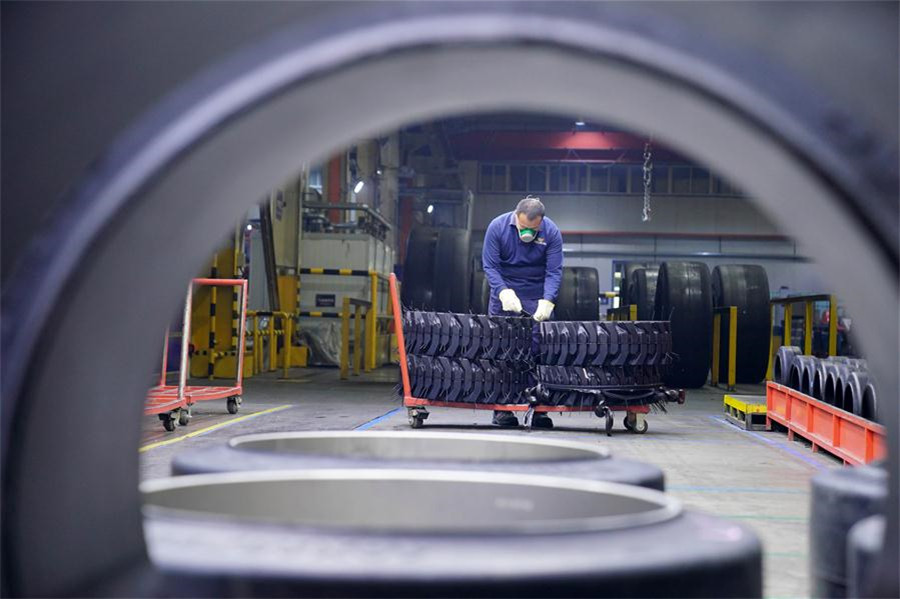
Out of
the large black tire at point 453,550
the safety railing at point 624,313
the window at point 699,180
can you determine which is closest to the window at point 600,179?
the window at point 699,180

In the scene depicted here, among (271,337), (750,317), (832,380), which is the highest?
(750,317)

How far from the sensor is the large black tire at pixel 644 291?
13.1 m

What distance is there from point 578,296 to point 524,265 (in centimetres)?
643

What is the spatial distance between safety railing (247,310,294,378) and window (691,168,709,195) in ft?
44.3

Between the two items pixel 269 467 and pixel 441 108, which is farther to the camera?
pixel 269 467

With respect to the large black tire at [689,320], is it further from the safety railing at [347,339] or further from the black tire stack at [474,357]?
the black tire stack at [474,357]

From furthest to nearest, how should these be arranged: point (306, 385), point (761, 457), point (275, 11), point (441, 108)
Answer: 1. point (306, 385)
2. point (761, 457)
3. point (441, 108)
4. point (275, 11)

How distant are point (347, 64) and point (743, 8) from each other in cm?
48

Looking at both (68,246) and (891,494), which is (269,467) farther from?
(891,494)

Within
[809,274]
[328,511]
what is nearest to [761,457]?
[328,511]

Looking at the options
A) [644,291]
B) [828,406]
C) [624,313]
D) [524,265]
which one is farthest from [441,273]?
[828,406]

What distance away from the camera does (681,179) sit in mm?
23609

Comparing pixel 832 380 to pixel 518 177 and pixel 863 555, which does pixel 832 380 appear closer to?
pixel 863 555

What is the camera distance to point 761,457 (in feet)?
17.3
